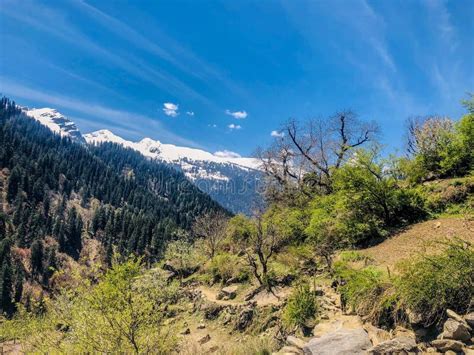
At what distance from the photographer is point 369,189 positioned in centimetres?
1634

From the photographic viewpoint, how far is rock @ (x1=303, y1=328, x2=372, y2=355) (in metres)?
7.37

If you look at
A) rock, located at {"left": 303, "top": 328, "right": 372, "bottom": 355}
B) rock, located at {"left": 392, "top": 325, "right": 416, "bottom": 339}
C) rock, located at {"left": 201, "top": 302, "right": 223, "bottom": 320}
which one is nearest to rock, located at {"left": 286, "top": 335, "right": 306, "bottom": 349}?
rock, located at {"left": 303, "top": 328, "right": 372, "bottom": 355}

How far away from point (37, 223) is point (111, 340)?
148122mm

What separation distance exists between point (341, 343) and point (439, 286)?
2.68 meters

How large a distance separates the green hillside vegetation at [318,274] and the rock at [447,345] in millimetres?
763

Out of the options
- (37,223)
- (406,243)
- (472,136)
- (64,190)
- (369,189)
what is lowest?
(37,223)

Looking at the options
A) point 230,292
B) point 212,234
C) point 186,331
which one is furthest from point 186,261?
point 186,331

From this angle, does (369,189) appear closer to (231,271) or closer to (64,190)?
(231,271)

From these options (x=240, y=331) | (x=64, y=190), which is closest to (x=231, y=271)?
(x=240, y=331)

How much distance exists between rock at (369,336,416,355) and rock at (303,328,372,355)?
14.2 inches

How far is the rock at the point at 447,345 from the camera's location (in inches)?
251

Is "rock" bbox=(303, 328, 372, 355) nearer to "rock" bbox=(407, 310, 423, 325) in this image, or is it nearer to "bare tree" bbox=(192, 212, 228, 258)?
"rock" bbox=(407, 310, 423, 325)

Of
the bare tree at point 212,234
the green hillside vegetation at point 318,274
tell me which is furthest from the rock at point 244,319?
the bare tree at point 212,234

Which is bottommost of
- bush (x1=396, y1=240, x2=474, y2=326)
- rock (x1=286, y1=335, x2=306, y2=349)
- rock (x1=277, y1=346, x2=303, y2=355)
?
rock (x1=277, y1=346, x2=303, y2=355)
